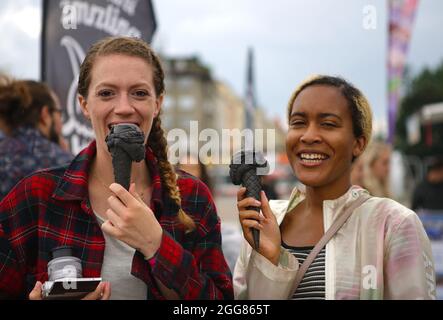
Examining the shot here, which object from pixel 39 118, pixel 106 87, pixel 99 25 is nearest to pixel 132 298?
pixel 106 87

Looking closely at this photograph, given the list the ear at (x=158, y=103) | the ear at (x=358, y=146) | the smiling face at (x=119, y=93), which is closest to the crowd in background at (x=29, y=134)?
the ear at (x=358, y=146)

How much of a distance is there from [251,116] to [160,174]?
863 cm

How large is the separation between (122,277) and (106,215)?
0.21 m

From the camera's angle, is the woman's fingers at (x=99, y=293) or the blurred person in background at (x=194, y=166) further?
the blurred person in background at (x=194, y=166)

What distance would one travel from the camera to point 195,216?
1.91m

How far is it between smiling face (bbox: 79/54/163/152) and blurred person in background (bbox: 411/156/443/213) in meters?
5.16

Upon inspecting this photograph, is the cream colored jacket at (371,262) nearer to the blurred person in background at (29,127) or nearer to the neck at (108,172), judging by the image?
the neck at (108,172)

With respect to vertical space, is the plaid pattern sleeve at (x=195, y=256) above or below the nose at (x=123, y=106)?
below

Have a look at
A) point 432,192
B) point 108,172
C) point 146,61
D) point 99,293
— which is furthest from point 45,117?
point 432,192

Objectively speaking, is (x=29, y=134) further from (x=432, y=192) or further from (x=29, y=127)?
(x=432, y=192)

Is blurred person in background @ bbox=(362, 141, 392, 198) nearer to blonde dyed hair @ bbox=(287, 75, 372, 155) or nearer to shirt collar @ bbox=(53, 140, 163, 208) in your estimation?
blonde dyed hair @ bbox=(287, 75, 372, 155)

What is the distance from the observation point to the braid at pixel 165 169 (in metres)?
1.87

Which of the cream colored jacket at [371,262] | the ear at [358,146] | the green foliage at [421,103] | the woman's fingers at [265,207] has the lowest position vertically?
the cream colored jacket at [371,262]

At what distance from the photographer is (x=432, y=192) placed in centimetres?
629
